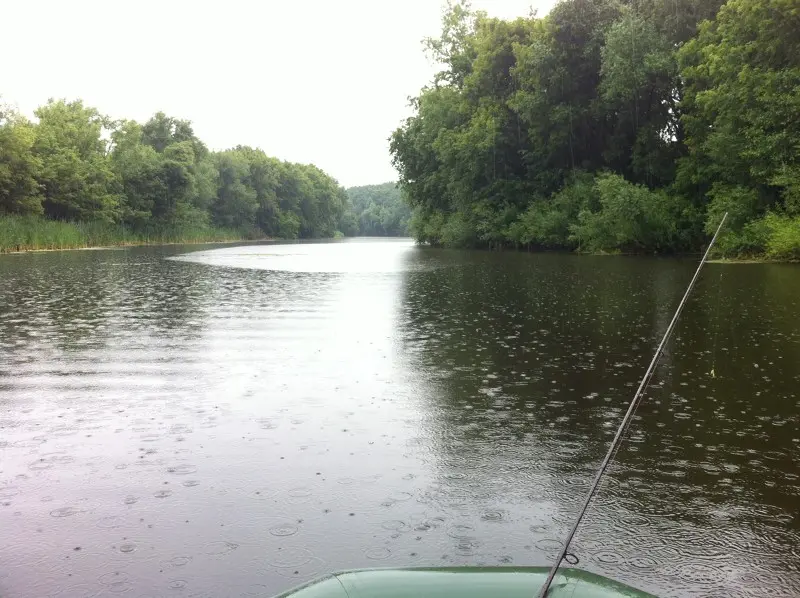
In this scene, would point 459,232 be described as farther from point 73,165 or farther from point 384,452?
point 384,452

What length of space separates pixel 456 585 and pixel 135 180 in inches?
3361

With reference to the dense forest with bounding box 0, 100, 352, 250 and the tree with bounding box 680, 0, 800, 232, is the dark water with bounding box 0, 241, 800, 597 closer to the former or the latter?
the tree with bounding box 680, 0, 800, 232

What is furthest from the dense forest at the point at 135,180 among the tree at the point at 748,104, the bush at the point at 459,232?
the tree at the point at 748,104

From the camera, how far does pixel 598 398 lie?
23.6 ft

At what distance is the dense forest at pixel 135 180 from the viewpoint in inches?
2240

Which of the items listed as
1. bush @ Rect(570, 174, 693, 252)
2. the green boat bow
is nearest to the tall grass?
bush @ Rect(570, 174, 693, 252)

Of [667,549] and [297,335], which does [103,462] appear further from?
[297,335]

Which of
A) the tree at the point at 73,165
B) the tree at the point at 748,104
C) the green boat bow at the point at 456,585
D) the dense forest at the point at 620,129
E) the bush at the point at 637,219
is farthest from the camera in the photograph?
the tree at the point at 73,165

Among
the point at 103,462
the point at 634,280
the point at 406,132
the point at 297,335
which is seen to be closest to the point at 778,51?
the point at 634,280

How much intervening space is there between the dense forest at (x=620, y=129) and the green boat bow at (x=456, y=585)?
92.9 ft

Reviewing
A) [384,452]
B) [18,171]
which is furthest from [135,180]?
[384,452]

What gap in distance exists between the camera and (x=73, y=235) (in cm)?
5716

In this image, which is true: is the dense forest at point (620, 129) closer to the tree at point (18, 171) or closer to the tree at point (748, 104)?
the tree at point (748, 104)

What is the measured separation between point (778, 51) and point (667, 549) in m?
32.1
